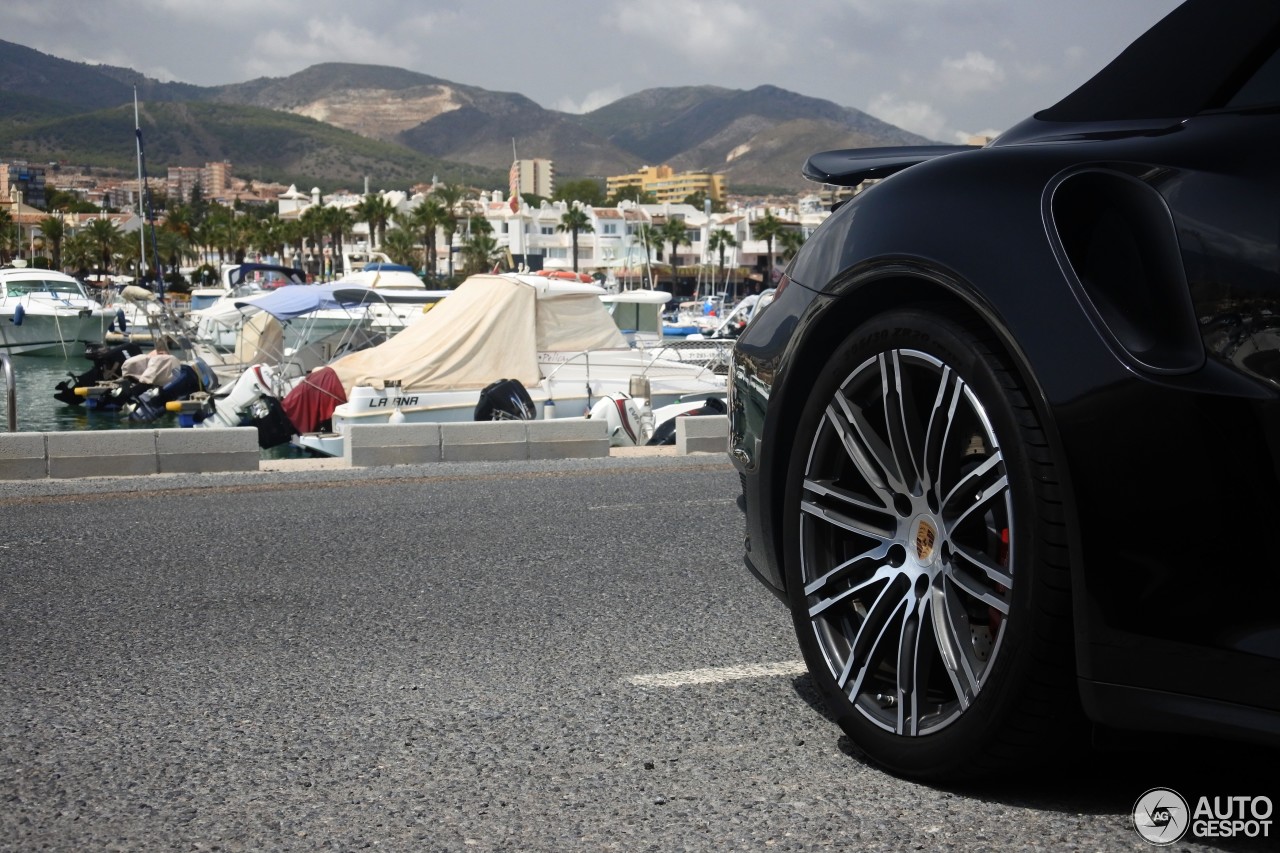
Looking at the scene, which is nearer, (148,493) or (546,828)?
(546,828)

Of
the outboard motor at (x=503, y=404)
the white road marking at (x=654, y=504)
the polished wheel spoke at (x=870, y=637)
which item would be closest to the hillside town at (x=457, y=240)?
the outboard motor at (x=503, y=404)

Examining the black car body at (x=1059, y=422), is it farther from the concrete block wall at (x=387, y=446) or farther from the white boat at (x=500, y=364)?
the white boat at (x=500, y=364)

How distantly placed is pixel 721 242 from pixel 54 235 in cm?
5621

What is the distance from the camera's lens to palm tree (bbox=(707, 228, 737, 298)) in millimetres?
116131

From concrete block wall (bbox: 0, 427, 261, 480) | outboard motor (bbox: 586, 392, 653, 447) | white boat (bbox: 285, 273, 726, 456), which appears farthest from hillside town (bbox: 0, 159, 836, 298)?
concrete block wall (bbox: 0, 427, 261, 480)

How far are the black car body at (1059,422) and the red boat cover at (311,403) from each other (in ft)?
64.7

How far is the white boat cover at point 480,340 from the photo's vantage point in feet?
69.6

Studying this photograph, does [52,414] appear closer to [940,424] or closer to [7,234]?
[940,424]

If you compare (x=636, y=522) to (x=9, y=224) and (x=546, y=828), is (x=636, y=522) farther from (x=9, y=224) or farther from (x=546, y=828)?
(x=9, y=224)

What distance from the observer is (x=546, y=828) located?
252 centimetres

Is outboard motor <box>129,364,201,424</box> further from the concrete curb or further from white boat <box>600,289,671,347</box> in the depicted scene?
the concrete curb

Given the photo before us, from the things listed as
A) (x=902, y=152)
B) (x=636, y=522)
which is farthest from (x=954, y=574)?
(x=636, y=522)

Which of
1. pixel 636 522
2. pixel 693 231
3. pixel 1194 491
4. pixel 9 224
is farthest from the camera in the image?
pixel 693 231

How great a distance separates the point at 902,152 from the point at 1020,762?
1777 mm
